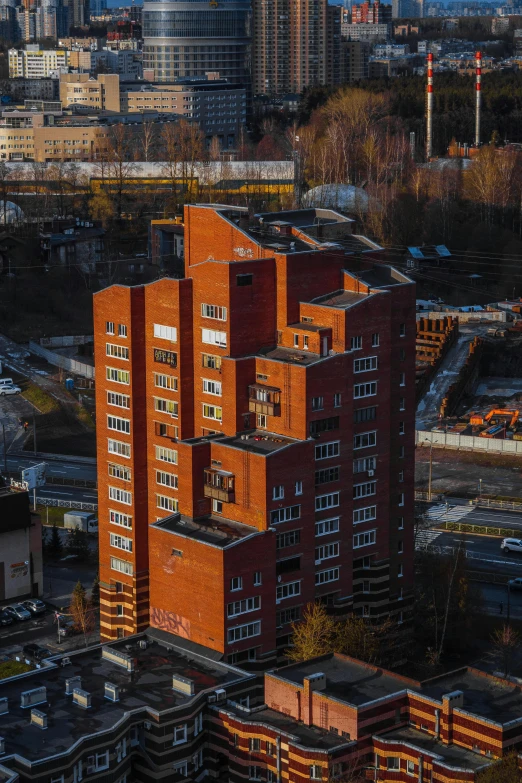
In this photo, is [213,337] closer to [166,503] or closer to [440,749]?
[166,503]

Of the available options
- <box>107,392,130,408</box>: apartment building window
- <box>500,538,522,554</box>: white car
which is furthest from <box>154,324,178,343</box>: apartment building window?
<box>500,538,522,554</box>: white car

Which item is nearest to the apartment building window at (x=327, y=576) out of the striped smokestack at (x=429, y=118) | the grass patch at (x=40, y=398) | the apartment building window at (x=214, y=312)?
the apartment building window at (x=214, y=312)

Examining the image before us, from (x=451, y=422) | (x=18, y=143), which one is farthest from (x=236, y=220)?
(x=18, y=143)

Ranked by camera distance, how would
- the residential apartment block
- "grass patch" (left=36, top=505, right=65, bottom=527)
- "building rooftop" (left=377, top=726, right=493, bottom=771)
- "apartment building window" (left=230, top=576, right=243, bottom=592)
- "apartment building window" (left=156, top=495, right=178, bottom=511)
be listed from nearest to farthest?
"building rooftop" (left=377, top=726, right=493, bottom=771) → the residential apartment block → "apartment building window" (left=230, top=576, right=243, bottom=592) → "apartment building window" (left=156, top=495, right=178, bottom=511) → "grass patch" (left=36, top=505, right=65, bottom=527)

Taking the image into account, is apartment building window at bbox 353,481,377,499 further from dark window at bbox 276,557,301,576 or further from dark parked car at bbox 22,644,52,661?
dark parked car at bbox 22,644,52,661

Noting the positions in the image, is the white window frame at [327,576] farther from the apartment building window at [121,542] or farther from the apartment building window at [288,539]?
the apartment building window at [121,542]

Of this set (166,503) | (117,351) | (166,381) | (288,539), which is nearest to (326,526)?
(288,539)
